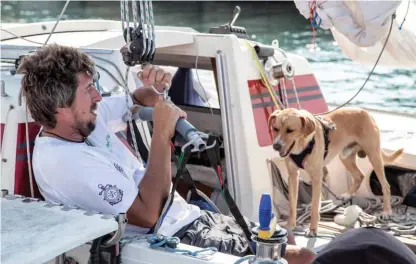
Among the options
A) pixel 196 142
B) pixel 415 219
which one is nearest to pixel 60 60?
pixel 196 142

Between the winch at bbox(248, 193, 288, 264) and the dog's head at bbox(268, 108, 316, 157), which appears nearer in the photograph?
the winch at bbox(248, 193, 288, 264)

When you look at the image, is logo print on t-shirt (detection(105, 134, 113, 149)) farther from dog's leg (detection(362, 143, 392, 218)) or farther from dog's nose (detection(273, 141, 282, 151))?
dog's leg (detection(362, 143, 392, 218))

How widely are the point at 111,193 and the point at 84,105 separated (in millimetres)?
402

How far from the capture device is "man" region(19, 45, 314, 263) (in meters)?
2.70

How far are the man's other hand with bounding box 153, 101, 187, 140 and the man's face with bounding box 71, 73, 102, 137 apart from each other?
264mm

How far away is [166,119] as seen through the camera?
284cm

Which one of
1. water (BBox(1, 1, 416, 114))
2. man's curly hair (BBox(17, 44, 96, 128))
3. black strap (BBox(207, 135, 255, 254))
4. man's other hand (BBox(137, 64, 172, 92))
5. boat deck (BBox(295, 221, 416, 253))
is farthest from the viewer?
water (BBox(1, 1, 416, 114))

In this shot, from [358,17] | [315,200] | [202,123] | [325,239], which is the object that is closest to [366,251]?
[358,17]

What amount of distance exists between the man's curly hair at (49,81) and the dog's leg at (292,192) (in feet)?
6.67

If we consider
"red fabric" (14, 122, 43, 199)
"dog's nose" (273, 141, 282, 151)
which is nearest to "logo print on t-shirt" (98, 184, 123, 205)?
"red fabric" (14, 122, 43, 199)

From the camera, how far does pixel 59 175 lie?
2701 millimetres

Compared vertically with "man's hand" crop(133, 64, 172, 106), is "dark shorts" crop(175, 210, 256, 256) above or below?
below

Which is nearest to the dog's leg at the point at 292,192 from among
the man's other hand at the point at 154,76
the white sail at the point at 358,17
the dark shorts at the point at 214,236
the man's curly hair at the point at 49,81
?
the white sail at the point at 358,17

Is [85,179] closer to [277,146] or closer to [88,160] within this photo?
[88,160]
